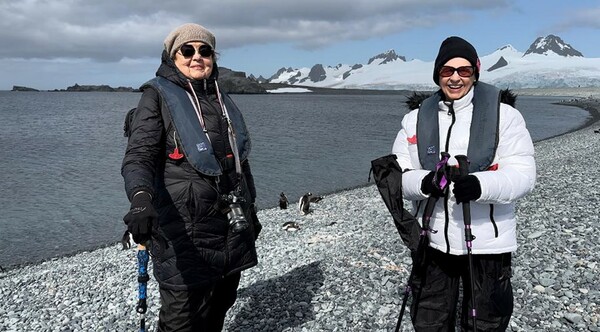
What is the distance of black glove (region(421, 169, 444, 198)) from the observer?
381cm

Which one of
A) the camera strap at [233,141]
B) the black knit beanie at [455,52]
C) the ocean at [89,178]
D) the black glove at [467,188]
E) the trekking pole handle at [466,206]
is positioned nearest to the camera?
the black glove at [467,188]

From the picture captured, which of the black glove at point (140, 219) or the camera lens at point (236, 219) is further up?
the black glove at point (140, 219)

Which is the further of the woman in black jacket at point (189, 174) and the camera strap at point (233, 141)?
the camera strap at point (233, 141)

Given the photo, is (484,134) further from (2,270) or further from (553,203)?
(2,270)

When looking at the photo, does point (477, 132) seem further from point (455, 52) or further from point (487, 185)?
point (455, 52)

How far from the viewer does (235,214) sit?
157 inches

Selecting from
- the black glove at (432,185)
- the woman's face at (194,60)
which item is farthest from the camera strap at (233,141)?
the black glove at (432,185)

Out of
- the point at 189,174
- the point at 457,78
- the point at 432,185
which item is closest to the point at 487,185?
the point at 432,185

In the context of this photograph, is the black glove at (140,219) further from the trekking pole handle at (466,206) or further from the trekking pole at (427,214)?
the trekking pole handle at (466,206)

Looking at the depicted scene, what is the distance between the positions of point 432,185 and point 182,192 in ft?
6.75

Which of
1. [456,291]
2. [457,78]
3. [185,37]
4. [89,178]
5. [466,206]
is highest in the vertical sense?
[185,37]

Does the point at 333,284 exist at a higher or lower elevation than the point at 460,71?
lower

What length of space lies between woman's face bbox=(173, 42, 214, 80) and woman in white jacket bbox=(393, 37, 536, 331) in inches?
74.7

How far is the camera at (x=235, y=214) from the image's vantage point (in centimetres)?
395
